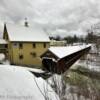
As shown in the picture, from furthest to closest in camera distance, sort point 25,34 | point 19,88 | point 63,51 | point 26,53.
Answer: point 25,34, point 26,53, point 63,51, point 19,88

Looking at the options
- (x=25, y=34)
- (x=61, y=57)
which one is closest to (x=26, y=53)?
(x=25, y=34)

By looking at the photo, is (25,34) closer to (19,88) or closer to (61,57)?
(61,57)

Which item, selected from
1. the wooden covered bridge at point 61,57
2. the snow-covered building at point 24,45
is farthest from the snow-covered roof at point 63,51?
the snow-covered building at point 24,45

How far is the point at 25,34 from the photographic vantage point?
33.7 meters

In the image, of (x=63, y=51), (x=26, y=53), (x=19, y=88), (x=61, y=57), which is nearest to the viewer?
(x=19, y=88)

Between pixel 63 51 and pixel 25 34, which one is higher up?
pixel 25 34

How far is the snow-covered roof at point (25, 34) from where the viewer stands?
1267 inches

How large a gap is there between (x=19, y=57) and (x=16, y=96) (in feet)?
72.9

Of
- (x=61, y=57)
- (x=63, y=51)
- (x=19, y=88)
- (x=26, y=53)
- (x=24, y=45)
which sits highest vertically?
(x=24, y=45)

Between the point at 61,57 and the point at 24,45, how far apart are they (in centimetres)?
1067

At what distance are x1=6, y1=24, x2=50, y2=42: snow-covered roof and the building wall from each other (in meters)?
0.90

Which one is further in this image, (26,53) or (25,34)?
(25,34)

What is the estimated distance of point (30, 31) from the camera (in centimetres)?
3494

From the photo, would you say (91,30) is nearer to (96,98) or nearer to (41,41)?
(96,98)
